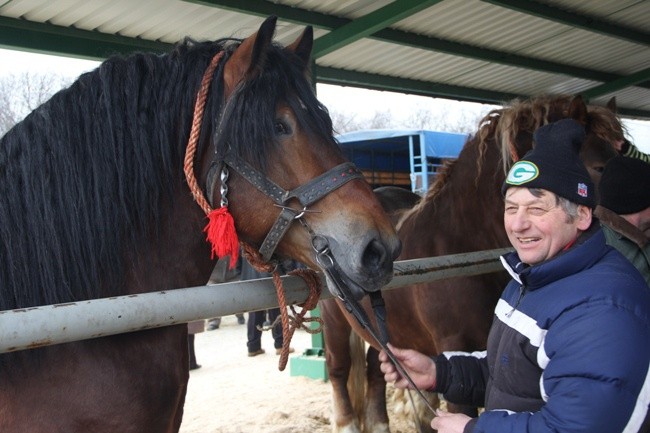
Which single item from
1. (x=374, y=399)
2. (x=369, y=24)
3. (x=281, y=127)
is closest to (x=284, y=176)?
(x=281, y=127)

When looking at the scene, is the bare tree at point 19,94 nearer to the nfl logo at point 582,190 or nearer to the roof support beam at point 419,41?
the roof support beam at point 419,41

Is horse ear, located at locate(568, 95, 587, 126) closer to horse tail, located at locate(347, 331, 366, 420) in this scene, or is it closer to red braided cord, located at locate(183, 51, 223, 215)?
red braided cord, located at locate(183, 51, 223, 215)

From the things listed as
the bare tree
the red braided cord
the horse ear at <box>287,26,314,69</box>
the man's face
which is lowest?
the man's face

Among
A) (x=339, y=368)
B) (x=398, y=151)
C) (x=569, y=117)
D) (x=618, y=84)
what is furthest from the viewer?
(x=398, y=151)

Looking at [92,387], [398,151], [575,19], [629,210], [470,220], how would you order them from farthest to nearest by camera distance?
[398,151] < [575,19] < [470,220] < [629,210] < [92,387]

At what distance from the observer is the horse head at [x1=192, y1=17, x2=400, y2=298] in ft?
5.30

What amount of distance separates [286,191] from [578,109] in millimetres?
1946

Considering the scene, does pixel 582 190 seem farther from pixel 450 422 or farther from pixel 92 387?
pixel 92 387

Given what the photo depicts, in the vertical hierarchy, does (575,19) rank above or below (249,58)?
above

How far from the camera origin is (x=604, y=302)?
1.22 m

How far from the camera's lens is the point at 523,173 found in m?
1.43

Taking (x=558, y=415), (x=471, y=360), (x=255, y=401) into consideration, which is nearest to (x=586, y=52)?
(x=255, y=401)

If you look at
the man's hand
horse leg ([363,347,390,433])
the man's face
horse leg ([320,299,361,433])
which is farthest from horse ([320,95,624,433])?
the man's face

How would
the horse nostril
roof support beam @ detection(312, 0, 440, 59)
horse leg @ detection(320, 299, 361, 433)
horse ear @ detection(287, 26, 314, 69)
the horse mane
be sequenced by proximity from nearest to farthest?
the horse nostril, horse ear @ detection(287, 26, 314, 69), the horse mane, horse leg @ detection(320, 299, 361, 433), roof support beam @ detection(312, 0, 440, 59)
